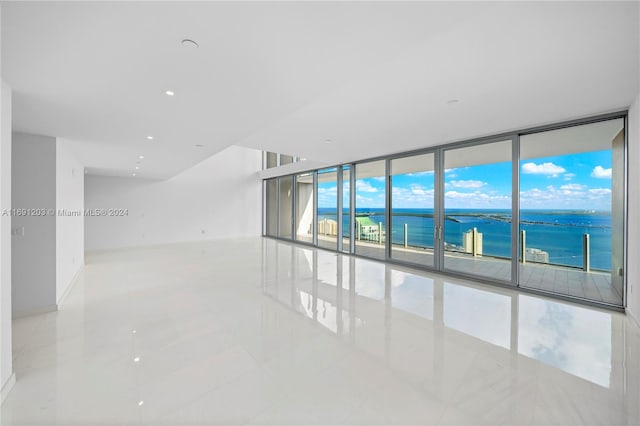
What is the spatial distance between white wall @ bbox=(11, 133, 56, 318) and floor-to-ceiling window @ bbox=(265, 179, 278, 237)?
7.69m

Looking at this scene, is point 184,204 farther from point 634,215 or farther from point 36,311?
point 634,215

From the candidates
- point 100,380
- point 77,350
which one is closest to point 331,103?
point 100,380

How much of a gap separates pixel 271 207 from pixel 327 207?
3799mm

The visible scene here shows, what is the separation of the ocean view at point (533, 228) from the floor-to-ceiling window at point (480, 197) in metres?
0.03

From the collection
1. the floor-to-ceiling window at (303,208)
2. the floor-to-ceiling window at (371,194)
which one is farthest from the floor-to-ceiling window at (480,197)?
the floor-to-ceiling window at (303,208)

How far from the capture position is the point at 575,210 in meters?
5.77

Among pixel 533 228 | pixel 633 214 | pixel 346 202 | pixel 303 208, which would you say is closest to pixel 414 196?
pixel 346 202

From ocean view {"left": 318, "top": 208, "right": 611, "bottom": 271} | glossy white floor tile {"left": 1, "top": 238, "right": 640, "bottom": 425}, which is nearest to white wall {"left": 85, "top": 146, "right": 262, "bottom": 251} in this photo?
glossy white floor tile {"left": 1, "top": 238, "right": 640, "bottom": 425}

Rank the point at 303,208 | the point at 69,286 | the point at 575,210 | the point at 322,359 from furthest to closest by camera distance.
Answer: the point at 303,208 < the point at 575,210 < the point at 69,286 < the point at 322,359

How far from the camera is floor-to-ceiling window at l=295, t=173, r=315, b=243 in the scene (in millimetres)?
9914

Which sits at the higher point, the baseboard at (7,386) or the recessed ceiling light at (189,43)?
the recessed ceiling light at (189,43)

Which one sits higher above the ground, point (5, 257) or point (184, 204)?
point (184, 204)

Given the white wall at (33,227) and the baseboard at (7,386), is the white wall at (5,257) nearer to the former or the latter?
the baseboard at (7,386)

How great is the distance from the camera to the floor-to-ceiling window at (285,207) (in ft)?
34.1
